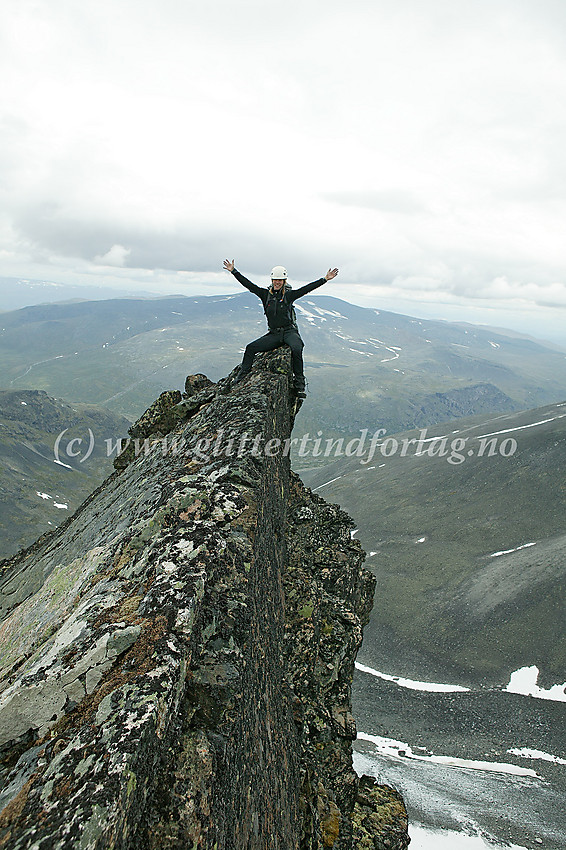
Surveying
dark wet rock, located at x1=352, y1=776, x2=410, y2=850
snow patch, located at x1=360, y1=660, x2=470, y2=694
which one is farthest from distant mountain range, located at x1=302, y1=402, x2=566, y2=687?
dark wet rock, located at x1=352, y1=776, x2=410, y2=850

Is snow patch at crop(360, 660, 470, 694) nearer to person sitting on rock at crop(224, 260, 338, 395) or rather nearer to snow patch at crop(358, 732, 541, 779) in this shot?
snow patch at crop(358, 732, 541, 779)

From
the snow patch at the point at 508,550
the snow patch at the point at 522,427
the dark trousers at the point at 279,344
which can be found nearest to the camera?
the dark trousers at the point at 279,344

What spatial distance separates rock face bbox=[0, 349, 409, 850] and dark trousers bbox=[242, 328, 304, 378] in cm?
381

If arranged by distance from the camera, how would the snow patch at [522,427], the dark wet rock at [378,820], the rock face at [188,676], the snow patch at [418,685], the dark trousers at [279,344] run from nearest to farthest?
the rock face at [188,676]
the dark wet rock at [378,820]
the dark trousers at [279,344]
the snow patch at [418,685]
the snow patch at [522,427]

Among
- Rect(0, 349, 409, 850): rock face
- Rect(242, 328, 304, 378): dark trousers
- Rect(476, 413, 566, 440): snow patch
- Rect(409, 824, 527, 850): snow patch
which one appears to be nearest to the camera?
Rect(0, 349, 409, 850): rock face

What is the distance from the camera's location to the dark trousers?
675 inches

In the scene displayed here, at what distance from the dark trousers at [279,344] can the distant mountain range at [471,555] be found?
69462mm

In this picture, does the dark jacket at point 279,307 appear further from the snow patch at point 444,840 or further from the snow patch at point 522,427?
the snow patch at point 522,427

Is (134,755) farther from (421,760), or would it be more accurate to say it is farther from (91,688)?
(421,760)

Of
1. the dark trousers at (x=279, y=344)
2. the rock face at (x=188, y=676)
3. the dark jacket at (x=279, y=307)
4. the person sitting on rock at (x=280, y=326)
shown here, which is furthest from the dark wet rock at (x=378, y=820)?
the dark jacket at (x=279, y=307)

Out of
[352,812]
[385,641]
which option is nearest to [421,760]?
[385,641]

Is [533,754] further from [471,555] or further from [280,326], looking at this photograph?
[280,326]

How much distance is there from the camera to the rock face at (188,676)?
168 inches

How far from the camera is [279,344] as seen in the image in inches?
696
